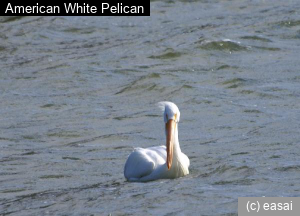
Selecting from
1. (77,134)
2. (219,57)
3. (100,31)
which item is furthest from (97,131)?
(100,31)

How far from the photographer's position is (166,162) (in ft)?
26.9

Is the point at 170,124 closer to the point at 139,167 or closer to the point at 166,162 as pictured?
the point at 166,162

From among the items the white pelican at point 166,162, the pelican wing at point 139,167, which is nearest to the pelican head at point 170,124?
the white pelican at point 166,162

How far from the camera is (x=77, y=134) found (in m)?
10.7

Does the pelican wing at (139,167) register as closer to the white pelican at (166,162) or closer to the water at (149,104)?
the white pelican at (166,162)

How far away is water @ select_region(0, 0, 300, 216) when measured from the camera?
754 cm

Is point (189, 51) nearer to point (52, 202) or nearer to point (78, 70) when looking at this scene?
point (78, 70)

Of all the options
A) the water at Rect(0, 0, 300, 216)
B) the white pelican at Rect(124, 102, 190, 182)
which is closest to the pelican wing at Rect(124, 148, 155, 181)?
the white pelican at Rect(124, 102, 190, 182)

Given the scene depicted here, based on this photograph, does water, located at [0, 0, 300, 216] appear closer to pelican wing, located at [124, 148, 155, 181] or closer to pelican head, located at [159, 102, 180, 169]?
pelican wing, located at [124, 148, 155, 181]

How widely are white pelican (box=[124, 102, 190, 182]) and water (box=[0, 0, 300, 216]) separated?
0.51 feet

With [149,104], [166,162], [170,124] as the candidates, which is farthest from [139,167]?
[149,104]

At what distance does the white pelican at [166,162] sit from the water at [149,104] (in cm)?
16

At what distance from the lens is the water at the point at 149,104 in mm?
7543

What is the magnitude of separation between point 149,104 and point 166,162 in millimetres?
4107
